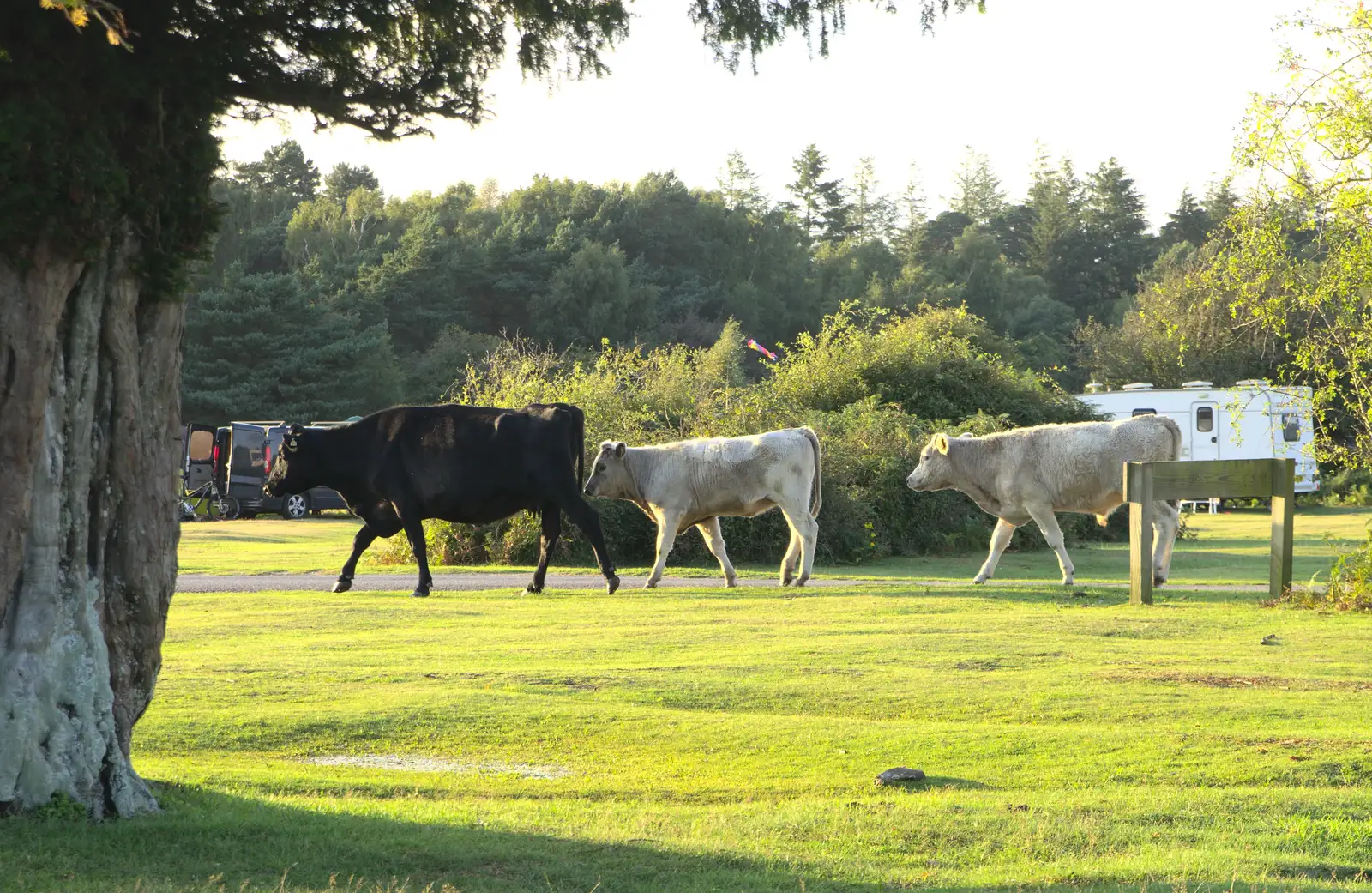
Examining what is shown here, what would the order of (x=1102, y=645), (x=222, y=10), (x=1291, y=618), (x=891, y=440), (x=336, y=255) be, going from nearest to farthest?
(x=222, y=10) < (x=1102, y=645) < (x=1291, y=618) < (x=891, y=440) < (x=336, y=255)

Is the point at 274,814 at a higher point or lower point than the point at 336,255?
lower

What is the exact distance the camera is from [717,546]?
21312 mm

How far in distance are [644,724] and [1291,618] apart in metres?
8.42

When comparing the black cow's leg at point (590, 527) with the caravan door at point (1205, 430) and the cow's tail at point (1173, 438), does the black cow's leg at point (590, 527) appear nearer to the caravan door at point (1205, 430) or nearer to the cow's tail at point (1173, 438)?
the cow's tail at point (1173, 438)

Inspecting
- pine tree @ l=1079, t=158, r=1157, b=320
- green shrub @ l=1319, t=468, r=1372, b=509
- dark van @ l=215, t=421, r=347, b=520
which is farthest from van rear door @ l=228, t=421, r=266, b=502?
pine tree @ l=1079, t=158, r=1157, b=320

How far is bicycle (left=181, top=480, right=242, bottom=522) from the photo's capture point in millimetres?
44344

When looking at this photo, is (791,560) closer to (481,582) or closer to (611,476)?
(611,476)

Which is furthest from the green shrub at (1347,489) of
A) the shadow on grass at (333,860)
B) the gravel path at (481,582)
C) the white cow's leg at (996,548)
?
the shadow on grass at (333,860)

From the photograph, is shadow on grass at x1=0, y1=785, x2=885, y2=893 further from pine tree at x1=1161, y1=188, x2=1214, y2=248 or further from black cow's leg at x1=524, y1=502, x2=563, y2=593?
pine tree at x1=1161, y1=188, x2=1214, y2=248

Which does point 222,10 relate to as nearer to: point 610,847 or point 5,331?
point 5,331

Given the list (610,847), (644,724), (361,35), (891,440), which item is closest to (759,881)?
(610,847)

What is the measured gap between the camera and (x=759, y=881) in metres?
6.46

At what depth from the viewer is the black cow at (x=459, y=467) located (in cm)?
1978

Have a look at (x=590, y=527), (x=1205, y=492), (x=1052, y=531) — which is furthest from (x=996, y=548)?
(x=590, y=527)
